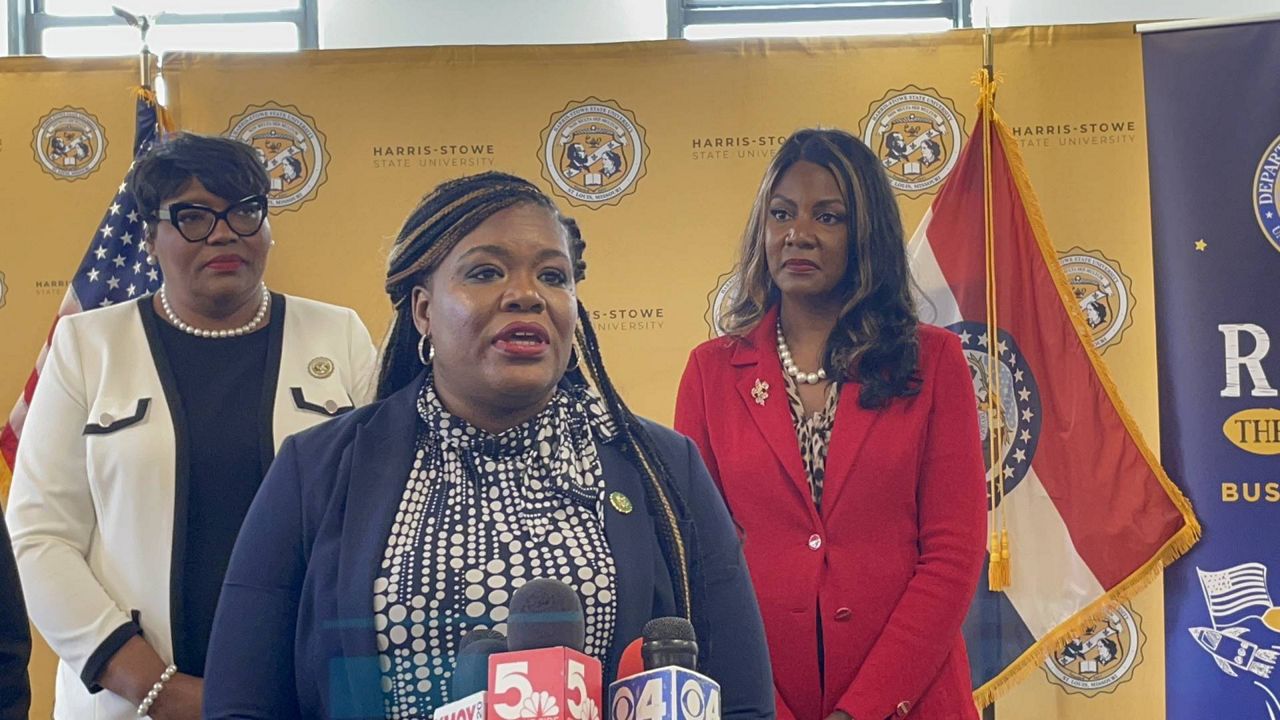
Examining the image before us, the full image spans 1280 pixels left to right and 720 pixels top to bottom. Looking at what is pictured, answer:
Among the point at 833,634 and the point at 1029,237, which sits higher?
the point at 1029,237

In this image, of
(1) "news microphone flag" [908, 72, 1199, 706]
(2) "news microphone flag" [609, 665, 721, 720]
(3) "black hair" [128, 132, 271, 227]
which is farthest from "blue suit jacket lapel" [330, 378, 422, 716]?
(1) "news microphone flag" [908, 72, 1199, 706]

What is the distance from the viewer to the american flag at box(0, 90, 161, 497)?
344 cm

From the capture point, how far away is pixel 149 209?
8.52 ft

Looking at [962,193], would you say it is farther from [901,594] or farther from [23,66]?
[23,66]

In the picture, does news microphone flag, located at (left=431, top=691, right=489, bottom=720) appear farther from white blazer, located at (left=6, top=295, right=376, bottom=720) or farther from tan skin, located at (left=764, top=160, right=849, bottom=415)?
tan skin, located at (left=764, top=160, right=849, bottom=415)

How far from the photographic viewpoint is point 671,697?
1215mm

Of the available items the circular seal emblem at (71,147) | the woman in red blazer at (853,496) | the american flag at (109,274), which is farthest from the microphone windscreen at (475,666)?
the circular seal emblem at (71,147)

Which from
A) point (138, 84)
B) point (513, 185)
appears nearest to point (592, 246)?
point (138, 84)

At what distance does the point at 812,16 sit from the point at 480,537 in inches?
128

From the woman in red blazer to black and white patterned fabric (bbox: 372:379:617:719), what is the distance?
82 centimetres

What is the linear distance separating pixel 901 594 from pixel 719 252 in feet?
4.14

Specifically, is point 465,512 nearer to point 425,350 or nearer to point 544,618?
point 425,350

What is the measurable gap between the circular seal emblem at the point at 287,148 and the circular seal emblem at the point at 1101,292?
1.84 m

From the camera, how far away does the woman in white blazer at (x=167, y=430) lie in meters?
2.43
